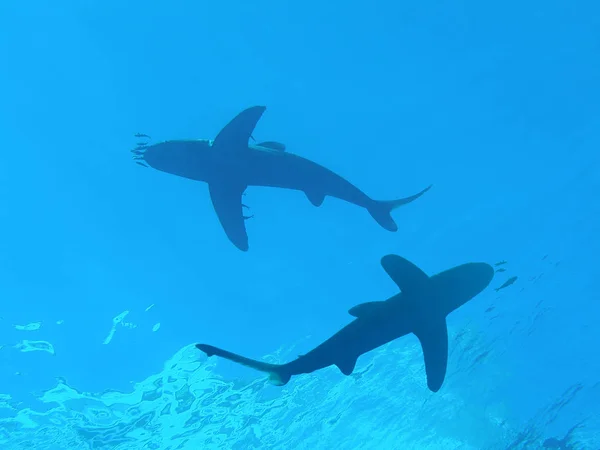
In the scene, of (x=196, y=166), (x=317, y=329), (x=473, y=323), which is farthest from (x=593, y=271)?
(x=196, y=166)

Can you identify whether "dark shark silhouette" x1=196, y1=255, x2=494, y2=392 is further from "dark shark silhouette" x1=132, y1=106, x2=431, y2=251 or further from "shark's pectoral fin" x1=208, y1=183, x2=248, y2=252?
"shark's pectoral fin" x1=208, y1=183, x2=248, y2=252

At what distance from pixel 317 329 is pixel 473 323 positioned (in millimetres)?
8010

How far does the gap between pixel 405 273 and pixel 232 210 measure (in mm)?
4584

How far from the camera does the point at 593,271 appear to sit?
73.8 ft

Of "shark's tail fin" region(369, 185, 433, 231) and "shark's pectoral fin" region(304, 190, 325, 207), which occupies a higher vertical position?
"shark's pectoral fin" region(304, 190, 325, 207)

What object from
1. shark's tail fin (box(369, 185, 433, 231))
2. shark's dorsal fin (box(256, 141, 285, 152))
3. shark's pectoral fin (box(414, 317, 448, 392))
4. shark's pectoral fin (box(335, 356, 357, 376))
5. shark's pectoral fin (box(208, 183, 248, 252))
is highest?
shark's dorsal fin (box(256, 141, 285, 152))

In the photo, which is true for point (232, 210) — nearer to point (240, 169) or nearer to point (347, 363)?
point (240, 169)

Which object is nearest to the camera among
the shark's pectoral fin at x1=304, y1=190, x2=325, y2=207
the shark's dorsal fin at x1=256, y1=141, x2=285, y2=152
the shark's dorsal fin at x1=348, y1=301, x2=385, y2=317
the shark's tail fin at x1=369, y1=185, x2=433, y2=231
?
the shark's dorsal fin at x1=348, y1=301, x2=385, y2=317

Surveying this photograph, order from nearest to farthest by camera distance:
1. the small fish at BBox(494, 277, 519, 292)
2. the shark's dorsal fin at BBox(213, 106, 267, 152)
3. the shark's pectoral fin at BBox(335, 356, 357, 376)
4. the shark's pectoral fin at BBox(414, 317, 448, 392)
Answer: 1. the shark's pectoral fin at BBox(335, 356, 357, 376)
2. the shark's pectoral fin at BBox(414, 317, 448, 392)
3. the shark's dorsal fin at BBox(213, 106, 267, 152)
4. the small fish at BBox(494, 277, 519, 292)

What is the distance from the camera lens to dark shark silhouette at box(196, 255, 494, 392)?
25.1 ft

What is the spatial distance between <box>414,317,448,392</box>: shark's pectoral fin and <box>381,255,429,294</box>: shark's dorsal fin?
82 cm

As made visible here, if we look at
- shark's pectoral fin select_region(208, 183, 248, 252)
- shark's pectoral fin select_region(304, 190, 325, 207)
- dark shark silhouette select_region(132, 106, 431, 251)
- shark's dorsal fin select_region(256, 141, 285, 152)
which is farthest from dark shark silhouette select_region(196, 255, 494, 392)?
shark's dorsal fin select_region(256, 141, 285, 152)

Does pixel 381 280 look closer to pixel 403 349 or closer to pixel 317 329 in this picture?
pixel 317 329

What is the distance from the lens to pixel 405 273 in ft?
25.1
